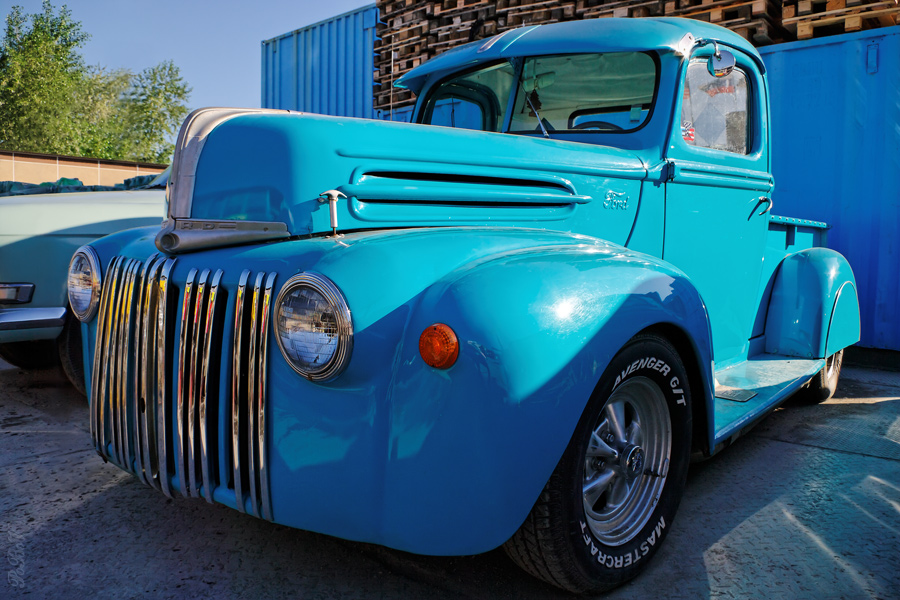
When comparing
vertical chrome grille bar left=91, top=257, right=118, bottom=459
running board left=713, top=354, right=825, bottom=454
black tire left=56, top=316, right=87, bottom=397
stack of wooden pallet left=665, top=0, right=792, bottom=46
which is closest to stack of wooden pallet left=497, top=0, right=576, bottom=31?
stack of wooden pallet left=665, top=0, right=792, bottom=46

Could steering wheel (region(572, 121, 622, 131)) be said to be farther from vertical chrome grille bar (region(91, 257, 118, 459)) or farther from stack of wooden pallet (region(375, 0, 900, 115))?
stack of wooden pallet (region(375, 0, 900, 115))

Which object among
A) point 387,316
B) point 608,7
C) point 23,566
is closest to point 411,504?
point 387,316

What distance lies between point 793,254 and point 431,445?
10.4ft

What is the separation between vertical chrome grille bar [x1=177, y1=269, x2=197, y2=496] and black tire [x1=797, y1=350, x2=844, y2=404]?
3.57 metres

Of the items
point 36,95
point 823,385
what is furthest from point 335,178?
point 36,95

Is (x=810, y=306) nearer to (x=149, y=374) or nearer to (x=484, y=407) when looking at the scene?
(x=484, y=407)

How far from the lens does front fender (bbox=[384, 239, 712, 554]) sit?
1606 millimetres

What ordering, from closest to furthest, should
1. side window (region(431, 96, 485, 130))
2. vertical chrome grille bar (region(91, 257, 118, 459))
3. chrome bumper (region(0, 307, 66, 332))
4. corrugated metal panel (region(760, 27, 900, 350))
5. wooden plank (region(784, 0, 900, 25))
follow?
vertical chrome grille bar (region(91, 257, 118, 459)) → side window (region(431, 96, 485, 130)) → chrome bumper (region(0, 307, 66, 332)) → wooden plank (region(784, 0, 900, 25)) → corrugated metal panel (region(760, 27, 900, 350))

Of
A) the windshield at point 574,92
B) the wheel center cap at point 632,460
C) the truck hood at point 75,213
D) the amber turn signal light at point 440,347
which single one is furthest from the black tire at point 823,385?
the truck hood at point 75,213

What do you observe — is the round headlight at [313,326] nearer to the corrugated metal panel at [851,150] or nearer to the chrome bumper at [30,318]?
the chrome bumper at [30,318]

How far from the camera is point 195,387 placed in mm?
1874

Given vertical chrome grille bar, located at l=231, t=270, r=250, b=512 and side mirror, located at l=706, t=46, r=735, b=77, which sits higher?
side mirror, located at l=706, t=46, r=735, b=77

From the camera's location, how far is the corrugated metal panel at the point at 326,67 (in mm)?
10562

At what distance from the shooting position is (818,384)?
4.14 meters
